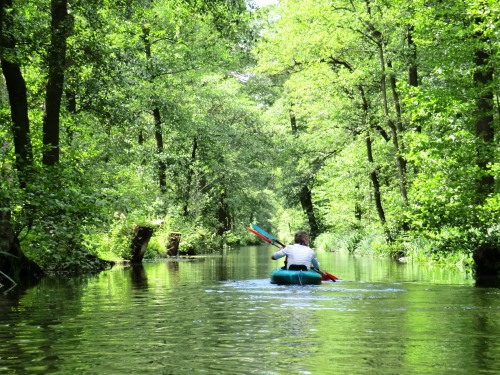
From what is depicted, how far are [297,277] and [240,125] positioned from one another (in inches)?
1048

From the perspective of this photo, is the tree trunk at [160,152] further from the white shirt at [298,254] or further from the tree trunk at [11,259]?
the white shirt at [298,254]

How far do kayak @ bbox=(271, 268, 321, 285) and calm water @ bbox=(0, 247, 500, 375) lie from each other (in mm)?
362

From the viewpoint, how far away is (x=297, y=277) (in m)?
13.9

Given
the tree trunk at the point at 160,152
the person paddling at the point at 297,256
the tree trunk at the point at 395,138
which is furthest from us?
the tree trunk at the point at 160,152

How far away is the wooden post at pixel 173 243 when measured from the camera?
1197 inches

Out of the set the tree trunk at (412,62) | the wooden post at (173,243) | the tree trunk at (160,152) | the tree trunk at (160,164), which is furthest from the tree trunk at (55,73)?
the tree trunk at (160,164)

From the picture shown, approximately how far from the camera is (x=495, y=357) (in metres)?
6.03

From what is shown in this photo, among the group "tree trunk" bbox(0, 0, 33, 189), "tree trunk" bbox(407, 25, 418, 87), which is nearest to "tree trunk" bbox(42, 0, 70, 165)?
"tree trunk" bbox(0, 0, 33, 189)

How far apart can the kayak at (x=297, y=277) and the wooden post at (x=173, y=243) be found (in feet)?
55.0

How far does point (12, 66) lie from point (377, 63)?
1705 centimetres

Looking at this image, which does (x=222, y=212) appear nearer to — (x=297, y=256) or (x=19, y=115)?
(x=19, y=115)

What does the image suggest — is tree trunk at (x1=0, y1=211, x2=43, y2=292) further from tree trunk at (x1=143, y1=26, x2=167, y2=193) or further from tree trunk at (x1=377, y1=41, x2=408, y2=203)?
tree trunk at (x1=143, y1=26, x2=167, y2=193)

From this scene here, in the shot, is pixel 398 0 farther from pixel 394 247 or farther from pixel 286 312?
pixel 286 312

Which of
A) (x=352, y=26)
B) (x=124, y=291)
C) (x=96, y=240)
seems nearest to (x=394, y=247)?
(x=352, y=26)
